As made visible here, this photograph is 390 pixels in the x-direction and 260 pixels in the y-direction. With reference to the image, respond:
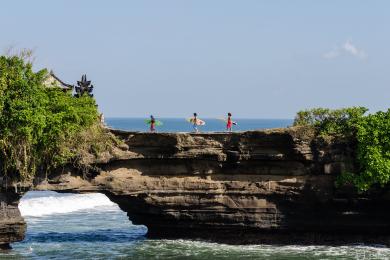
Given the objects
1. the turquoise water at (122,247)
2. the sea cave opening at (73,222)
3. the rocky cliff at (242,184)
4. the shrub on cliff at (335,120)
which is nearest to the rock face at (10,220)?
the turquoise water at (122,247)

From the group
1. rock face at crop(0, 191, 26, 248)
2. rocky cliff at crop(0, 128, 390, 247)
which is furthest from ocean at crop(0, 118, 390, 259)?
rocky cliff at crop(0, 128, 390, 247)

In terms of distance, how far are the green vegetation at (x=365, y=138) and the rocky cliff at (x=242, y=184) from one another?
0.43 metres

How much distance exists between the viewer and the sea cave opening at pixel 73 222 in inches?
1089

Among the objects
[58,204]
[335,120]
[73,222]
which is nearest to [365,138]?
[335,120]

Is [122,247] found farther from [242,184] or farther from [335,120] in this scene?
[335,120]

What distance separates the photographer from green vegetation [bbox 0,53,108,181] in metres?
23.7

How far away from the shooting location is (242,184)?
86.1ft

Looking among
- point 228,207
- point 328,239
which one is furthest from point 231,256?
point 328,239

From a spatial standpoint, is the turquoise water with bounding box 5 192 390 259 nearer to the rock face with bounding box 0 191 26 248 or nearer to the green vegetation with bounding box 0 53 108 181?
the rock face with bounding box 0 191 26 248

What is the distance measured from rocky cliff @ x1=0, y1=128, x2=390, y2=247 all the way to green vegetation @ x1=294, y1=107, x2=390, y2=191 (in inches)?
→ 16.9

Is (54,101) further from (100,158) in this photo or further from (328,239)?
(328,239)

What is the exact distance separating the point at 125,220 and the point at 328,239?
9871 mm

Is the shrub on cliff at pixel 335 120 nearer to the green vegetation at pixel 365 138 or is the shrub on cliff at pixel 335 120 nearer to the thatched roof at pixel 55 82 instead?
the green vegetation at pixel 365 138

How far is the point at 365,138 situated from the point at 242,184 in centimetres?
434
